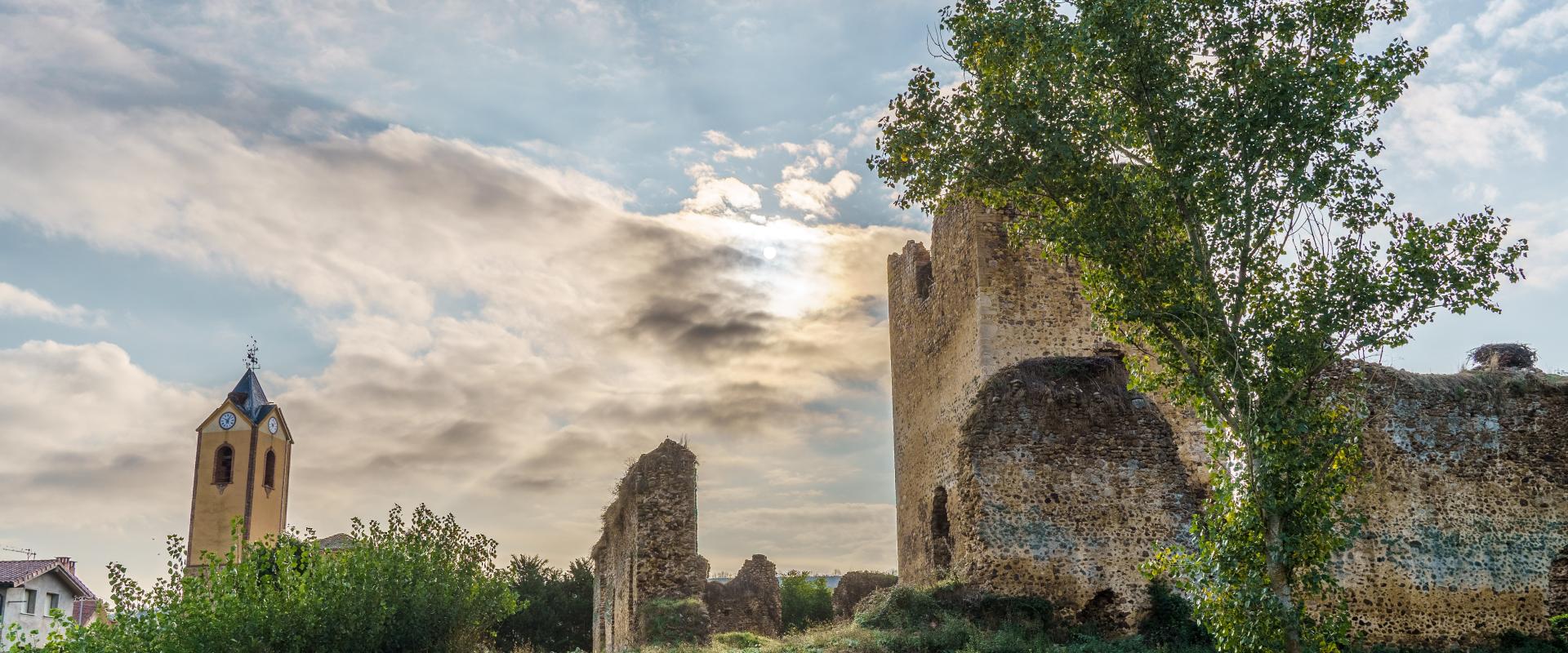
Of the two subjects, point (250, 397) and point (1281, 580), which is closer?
point (1281, 580)

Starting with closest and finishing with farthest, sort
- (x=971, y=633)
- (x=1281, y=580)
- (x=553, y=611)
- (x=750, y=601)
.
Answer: (x=1281, y=580)
(x=971, y=633)
(x=750, y=601)
(x=553, y=611)

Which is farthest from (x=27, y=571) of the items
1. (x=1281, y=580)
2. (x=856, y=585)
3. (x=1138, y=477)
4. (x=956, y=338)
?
(x=1281, y=580)

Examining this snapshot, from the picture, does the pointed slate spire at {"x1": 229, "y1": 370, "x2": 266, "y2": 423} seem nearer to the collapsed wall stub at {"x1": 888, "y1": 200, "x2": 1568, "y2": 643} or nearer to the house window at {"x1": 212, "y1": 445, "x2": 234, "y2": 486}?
the house window at {"x1": 212, "y1": 445, "x2": 234, "y2": 486}

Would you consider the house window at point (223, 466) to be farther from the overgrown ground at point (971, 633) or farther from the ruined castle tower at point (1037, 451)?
the ruined castle tower at point (1037, 451)

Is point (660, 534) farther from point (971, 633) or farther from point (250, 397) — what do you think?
point (250, 397)

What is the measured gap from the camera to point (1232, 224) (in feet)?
43.1

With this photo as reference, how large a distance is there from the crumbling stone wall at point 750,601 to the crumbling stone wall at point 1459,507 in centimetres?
1110

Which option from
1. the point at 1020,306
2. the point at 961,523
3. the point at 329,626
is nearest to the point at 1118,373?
the point at 1020,306

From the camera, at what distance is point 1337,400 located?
518 inches

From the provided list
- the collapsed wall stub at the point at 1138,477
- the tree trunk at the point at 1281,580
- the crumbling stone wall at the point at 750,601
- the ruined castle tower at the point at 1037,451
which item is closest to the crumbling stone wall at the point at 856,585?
the crumbling stone wall at the point at 750,601

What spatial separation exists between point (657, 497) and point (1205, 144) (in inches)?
391

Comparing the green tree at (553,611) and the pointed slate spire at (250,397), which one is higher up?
the pointed slate spire at (250,397)

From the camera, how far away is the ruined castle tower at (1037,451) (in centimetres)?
1838

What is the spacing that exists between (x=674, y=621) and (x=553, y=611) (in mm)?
17780
